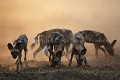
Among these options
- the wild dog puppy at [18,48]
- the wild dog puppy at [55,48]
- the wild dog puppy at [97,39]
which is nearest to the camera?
the wild dog puppy at [18,48]

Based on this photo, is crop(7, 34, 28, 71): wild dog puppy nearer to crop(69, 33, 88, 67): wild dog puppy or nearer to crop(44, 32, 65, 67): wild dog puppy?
crop(44, 32, 65, 67): wild dog puppy

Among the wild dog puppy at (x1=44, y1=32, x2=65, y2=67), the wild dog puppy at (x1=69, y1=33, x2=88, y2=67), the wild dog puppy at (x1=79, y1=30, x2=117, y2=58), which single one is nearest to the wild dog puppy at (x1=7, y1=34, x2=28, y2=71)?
the wild dog puppy at (x1=44, y1=32, x2=65, y2=67)

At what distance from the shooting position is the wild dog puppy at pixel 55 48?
18.1 m

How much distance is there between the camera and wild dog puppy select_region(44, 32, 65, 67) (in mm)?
18141

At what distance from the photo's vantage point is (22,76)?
1543 centimetres

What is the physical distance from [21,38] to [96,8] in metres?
20.0

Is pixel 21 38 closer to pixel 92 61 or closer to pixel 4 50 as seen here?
pixel 92 61

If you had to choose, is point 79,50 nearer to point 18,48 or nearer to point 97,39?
point 18,48

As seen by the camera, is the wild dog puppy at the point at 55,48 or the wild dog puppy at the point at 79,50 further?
the wild dog puppy at the point at 55,48

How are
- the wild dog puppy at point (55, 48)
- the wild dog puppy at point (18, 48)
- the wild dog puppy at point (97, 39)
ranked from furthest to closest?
the wild dog puppy at point (97, 39) < the wild dog puppy at point (55, 48) < the wild dog puppy at point (18, 48)

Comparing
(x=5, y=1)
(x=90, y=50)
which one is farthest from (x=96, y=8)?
(x=90, y=50)

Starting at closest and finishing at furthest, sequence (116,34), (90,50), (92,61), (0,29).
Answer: (92,61) < (90,50) < (116,34) < (0,29)

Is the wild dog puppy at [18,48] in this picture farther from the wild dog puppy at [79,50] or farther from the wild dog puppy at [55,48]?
the wild dog puppy at [79,50]

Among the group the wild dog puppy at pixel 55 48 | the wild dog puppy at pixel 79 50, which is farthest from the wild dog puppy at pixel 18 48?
the wild dog puppy at pixel 79 50
